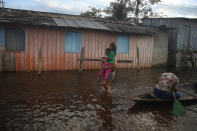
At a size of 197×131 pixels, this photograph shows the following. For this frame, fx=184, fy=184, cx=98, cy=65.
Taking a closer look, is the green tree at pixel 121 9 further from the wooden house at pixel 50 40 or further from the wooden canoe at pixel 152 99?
the wooden canoe at pixel 152 99

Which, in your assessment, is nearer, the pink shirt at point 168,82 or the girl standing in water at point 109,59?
the pink shirt at point 168,82

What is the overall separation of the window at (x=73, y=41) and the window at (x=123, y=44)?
320cm

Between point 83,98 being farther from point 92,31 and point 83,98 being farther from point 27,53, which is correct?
point 92,31

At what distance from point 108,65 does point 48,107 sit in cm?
270

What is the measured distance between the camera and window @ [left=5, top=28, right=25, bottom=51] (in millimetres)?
10508

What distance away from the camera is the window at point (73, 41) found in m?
11.9

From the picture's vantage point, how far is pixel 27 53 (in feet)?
35.6

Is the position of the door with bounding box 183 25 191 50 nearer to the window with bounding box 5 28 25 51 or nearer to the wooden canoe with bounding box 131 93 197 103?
the wooden canoe with bounding box 131 93 197 103

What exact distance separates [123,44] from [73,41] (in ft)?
13.4

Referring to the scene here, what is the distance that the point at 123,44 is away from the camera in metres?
14.1

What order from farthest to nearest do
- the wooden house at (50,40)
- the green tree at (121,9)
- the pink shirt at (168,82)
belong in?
the green tree at (121,9), the wooden house at (50,40), the pink shirt at (168,82)

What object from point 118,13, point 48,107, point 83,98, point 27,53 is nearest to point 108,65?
point 83,98

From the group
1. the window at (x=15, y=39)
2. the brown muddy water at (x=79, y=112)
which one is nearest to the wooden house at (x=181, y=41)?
the brown muddy water at (x=79, y=112)

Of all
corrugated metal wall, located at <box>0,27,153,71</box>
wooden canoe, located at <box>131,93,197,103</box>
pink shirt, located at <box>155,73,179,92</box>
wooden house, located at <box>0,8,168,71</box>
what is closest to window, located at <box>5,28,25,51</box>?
wooden house, located at <box>0,8,168,71</box>
